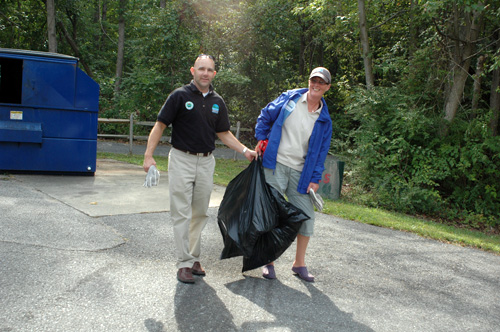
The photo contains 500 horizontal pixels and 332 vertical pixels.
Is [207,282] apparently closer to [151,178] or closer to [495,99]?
[151,178]

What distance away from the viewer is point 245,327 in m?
3.05

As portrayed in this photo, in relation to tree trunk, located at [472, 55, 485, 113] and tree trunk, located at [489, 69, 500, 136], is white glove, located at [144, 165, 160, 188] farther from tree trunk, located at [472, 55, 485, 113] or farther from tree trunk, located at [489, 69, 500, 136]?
tree trunk, located at [489, 69, 500, 136]

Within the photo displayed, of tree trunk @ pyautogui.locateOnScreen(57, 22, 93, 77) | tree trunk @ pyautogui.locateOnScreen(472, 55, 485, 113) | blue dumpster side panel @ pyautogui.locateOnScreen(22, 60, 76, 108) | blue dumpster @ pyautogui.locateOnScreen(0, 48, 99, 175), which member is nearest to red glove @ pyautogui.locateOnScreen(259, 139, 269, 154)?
blue dumpster @ pyautogui.locateOnScreen(0, 48, 99, 175)

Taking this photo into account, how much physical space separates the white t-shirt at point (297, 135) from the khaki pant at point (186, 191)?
2.20 feet

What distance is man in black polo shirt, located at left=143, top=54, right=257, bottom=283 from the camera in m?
3.63

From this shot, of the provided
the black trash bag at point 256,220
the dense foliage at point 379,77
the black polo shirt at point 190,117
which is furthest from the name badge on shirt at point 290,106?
the dense foliage at point 379,77

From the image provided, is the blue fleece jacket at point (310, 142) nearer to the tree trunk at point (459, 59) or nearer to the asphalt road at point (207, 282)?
the asphalt road at point (207, 282)

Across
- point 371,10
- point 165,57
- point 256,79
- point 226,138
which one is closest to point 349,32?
point 371,10

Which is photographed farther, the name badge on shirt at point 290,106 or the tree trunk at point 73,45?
the tree trunk at point 73,45

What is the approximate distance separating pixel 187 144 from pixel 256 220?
2.75 ft

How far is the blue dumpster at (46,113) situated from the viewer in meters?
7.66

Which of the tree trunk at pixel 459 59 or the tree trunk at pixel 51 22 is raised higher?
the tree trunk at pixel 51 22

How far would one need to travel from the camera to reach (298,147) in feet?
13.0

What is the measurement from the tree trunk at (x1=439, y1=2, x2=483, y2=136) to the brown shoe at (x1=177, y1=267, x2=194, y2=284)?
27.7 ft
